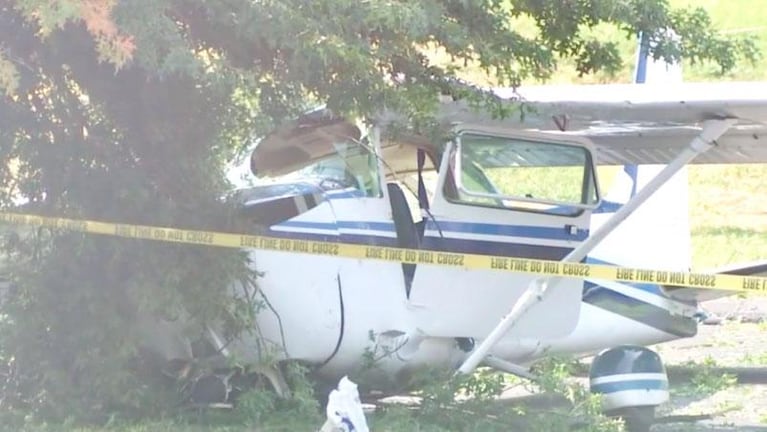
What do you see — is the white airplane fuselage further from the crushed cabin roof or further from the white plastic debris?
the white plastic debris

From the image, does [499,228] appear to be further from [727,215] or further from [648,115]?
[727,215]

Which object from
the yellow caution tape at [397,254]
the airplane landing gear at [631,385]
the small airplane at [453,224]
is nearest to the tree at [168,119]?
the yellow caution tape at [397,254]

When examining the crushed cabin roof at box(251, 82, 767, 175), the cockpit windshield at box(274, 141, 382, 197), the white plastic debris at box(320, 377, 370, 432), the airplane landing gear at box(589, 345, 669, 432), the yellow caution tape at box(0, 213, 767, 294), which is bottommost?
the airplane landing gear at box(589, 345, 669, 432)

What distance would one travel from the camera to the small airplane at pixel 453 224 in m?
8.45

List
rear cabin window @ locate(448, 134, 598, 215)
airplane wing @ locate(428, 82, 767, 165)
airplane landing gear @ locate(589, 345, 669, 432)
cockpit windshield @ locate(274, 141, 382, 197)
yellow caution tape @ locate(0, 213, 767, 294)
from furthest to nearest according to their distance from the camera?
rear cabin window @ locate(448, 134, 598, 215) < cockpit windshield @ locate(274, 141, 382, 197) < airplane wing @ locate(428, 82, 767, 165) < airplane landing gear @ locate(589, 345, 669, 432) < yellow caution tape @ locate(0, 213, 767, 294)

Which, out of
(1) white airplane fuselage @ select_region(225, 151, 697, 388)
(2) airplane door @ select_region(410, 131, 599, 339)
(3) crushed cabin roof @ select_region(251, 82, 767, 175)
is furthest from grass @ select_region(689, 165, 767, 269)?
(1) white airplane fuselage @ select_region(225, 151, 697, 388)

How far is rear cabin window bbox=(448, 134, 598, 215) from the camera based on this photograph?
9.09 m

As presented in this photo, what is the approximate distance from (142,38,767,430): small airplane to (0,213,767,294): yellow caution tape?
0.15 m

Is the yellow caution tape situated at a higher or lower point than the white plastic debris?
higher

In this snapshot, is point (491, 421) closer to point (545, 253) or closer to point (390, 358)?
point (390, 358)

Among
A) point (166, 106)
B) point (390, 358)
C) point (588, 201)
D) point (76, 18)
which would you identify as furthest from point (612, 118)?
point (76, 18)

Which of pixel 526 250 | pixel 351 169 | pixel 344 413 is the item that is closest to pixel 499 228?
pixel 526 250

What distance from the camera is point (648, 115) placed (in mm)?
9188

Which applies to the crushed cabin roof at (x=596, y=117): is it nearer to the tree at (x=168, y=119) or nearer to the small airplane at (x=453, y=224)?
the small airplane at (x=453, y=224)
